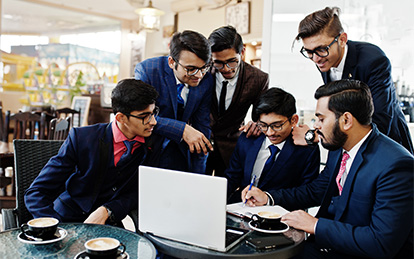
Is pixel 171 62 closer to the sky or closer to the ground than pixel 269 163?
closer to the sky

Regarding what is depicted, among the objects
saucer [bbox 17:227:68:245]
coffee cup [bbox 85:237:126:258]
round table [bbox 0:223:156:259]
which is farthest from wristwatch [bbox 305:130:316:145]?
saucer [bbox 17:227:68:245]

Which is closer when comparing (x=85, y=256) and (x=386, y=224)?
(x=85, y=256)

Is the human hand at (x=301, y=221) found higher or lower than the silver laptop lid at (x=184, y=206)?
lower

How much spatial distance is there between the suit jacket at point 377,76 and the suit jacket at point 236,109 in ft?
1.92

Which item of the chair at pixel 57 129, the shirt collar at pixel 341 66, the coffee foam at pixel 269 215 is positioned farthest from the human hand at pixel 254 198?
the chair at pixel 57 129

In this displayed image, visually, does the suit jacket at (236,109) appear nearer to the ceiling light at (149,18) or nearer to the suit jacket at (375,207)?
the suit jacket at (375,207)

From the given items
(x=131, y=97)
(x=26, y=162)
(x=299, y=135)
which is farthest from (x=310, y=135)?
(x=26, y=162)

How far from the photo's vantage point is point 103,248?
1203 mm

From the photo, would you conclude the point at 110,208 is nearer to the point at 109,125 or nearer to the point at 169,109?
the point at 109,125

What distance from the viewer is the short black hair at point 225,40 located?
213cm

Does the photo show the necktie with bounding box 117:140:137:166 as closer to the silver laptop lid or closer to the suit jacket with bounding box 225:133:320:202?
the silver laptop lid

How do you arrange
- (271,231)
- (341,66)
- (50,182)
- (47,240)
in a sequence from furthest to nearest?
1. (341,66)
2. (50,182)
3. (271,231)
4. (47,240)

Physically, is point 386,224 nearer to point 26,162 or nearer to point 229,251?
point 229,251

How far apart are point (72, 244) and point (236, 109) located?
1.38 meters
